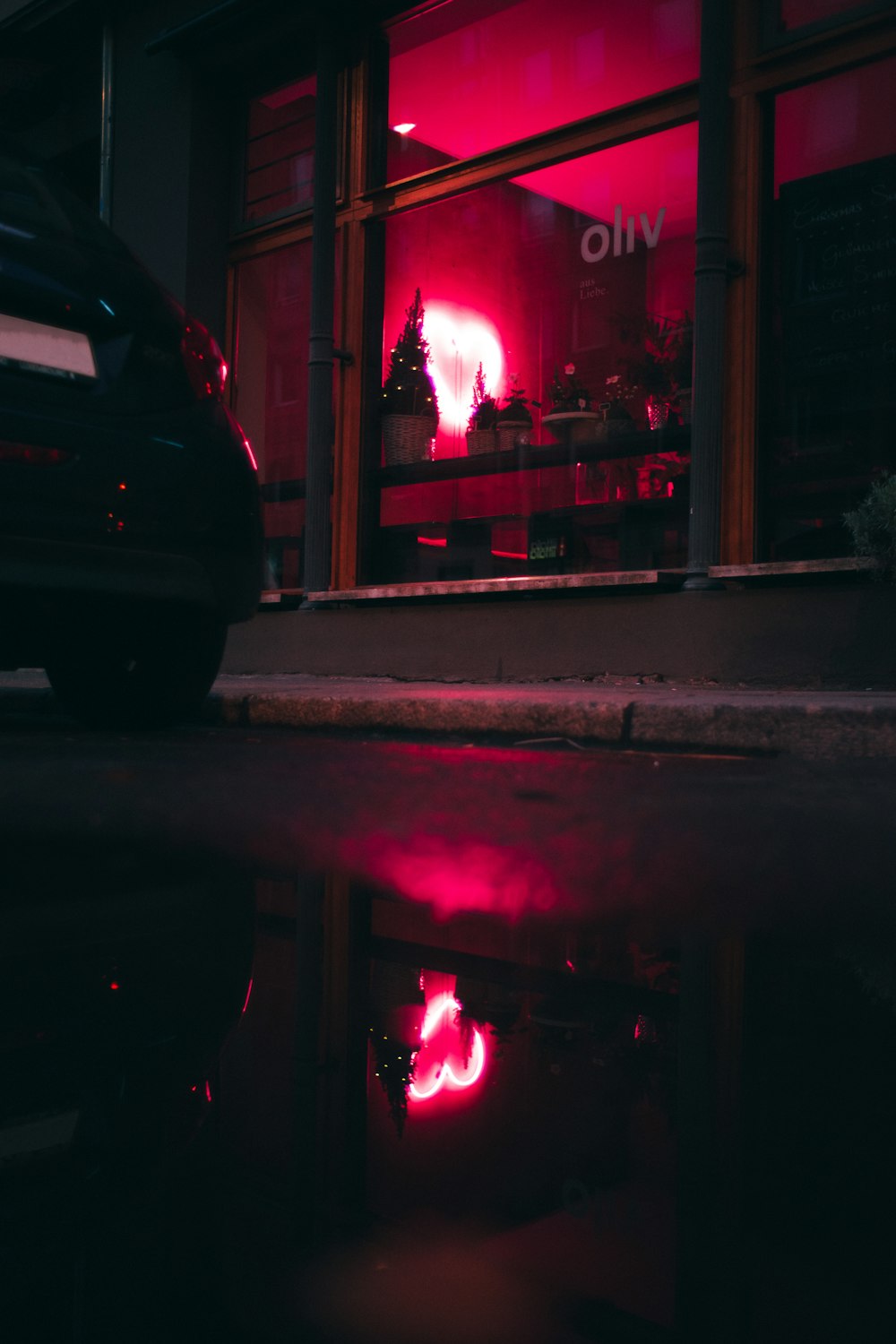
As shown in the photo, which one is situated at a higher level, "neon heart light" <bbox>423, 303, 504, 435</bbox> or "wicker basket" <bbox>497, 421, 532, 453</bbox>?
"neon heart light" <bbox>423, 303, 504, 435</bbox>

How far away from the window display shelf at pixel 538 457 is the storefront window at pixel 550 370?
1cm

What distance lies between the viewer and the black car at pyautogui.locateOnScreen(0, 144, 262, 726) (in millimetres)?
3566

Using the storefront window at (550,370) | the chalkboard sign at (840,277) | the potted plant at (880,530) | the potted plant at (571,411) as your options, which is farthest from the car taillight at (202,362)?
the potted plant at (571,411)

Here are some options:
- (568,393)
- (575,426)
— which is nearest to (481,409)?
(568,393)

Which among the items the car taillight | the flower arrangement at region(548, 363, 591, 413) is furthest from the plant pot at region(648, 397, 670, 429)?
the car taillight

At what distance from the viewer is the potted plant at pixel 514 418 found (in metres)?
8.62

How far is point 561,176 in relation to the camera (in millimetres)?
8297

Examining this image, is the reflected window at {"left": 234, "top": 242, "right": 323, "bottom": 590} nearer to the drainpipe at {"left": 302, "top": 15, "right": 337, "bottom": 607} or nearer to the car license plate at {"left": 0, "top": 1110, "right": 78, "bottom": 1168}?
the drainpipe at {"left": 302, "top": 15, "right": 337, "bottom": 607}

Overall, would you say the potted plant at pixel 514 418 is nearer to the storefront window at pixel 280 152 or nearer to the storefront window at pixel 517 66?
the storefront window at pixel 517 66

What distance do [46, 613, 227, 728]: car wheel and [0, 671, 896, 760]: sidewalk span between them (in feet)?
2.39

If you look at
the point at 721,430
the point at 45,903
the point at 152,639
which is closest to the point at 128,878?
the point at 45,903

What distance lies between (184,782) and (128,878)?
1209mm

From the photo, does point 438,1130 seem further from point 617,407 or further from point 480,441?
point 480,441

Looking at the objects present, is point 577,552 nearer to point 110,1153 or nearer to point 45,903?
point 45,903
